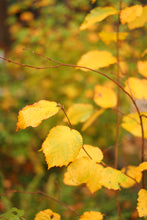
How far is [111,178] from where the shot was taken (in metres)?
0.66

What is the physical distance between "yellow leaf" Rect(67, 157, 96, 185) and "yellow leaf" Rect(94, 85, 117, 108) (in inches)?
14.0

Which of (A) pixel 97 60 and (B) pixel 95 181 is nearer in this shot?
(B) pixel 95 181

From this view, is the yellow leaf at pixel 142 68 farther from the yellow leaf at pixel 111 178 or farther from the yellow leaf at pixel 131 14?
the yellow leaf at pixel 111 178

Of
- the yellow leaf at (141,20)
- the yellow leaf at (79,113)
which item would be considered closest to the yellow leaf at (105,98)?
the yellow leaf at (79,113)

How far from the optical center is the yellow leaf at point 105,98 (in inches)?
37.4

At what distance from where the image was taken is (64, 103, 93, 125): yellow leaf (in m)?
0.94

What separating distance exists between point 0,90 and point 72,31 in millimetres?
1257

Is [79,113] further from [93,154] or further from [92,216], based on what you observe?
[92,216]

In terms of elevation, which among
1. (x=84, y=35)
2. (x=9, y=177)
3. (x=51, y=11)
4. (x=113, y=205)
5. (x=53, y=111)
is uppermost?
(x=53, y=111)

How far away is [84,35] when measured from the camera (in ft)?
9.55

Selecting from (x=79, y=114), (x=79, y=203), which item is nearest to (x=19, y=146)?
(x=79, y=203)

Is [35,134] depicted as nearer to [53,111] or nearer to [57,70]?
[57,70]

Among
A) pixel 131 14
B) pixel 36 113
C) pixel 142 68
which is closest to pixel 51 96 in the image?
pixel 142 68

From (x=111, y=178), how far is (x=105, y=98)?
399 millimetres
